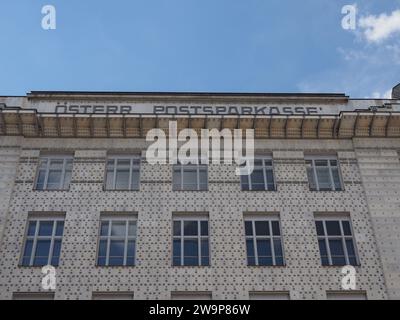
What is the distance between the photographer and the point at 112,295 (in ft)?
63.4

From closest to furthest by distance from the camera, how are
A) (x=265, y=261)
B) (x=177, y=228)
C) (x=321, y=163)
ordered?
1. (x=265, y=261)
2. (x=177, y=228)
3. (x=321, y=163)

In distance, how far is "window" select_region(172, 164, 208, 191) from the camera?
73.2ft

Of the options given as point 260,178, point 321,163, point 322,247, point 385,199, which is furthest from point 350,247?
point 260,178

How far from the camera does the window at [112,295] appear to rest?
63.2 ft

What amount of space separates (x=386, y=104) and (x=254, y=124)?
6.14m

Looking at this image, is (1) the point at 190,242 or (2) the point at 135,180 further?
(2) the point at 135,180

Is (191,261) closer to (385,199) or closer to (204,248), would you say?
(204,248)

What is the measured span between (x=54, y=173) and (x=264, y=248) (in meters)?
8.97

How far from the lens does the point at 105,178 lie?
2241 centimetres

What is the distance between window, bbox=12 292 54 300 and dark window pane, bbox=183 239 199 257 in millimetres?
4947

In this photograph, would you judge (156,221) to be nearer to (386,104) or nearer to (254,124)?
(254,124)

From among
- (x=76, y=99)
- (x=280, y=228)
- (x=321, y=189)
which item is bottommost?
(x=280, y=228)

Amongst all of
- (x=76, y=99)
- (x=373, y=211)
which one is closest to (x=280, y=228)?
(x=373, y=211)

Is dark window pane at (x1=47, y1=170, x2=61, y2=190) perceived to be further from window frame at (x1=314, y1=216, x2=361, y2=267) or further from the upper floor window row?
window frame at (x1=314, y1=216, x2=361, y2=267)
